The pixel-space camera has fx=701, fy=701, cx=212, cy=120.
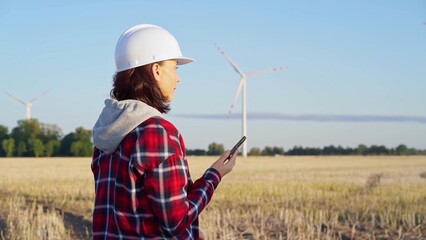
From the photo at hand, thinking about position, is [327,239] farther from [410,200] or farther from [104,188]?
[410,200]

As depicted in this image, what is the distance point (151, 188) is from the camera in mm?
2133

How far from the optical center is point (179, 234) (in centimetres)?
224

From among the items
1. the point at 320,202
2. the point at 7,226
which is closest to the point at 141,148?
the point at 7,226

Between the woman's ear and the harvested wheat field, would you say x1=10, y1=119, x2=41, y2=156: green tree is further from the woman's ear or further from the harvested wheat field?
the woman's ear

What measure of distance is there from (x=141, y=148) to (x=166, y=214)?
216mm

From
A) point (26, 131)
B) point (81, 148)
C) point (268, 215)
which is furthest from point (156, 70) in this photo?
point (26, 131)

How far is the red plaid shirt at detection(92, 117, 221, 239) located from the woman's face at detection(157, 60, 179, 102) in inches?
8.6

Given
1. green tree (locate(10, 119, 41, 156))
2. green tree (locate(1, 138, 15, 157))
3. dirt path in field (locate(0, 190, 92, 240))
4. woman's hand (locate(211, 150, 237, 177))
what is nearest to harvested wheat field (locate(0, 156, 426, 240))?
dirt path in field (locate(0, 190, 92, 240))

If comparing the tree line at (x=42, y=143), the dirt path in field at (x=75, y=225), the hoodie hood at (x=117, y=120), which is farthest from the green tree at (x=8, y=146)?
the hoodie hood at (x=117, y=120)

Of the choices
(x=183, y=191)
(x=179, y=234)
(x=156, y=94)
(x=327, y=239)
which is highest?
(x=156, y=94)

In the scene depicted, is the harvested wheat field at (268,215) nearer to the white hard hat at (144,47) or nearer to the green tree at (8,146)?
the white hard hat at (144,47)

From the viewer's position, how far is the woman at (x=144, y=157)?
214cm

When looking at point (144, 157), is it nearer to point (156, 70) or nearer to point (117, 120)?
point (117, 120)

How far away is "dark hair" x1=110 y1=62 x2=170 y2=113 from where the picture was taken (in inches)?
92.4
